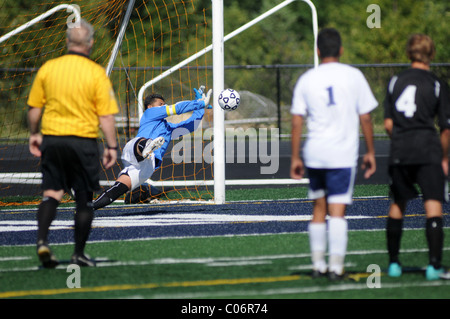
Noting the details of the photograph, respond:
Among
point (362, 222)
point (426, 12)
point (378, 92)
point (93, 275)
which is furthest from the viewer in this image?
point (426, 12)

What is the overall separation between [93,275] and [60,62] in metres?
1.70

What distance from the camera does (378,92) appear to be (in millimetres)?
25281

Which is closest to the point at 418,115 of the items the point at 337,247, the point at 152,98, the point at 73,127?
the point at 337,247

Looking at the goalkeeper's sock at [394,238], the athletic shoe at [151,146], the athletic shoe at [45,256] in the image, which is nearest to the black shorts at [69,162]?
the athletic shoe at [45,256]

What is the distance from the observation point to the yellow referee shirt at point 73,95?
6.52 meters

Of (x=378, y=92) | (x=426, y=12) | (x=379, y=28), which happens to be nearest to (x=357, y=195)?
(x=378, y=92)

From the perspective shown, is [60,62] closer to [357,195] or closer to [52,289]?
[52,289]

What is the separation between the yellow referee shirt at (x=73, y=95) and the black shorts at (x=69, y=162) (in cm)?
7

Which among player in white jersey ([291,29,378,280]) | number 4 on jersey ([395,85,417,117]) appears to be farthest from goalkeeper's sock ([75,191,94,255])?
number 4 on jersey ([395,85,417,117])

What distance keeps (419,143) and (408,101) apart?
31 cm

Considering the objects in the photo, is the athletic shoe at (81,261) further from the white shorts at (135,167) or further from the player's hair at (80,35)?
the white shorts at (135,167)

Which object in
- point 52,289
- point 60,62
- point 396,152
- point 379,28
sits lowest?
point 52,289

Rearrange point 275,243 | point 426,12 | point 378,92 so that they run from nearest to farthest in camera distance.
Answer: point 275,243
point 378,92
point 426,12

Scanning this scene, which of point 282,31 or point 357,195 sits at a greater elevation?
point 282,31
